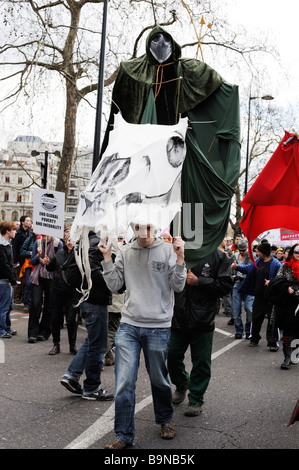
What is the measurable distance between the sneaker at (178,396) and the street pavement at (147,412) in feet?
0.18

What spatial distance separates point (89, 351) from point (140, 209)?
238cm

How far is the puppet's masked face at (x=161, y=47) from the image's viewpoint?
479 centimetres

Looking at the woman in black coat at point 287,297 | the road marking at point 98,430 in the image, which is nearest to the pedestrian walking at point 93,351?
the road marking at point 98,430

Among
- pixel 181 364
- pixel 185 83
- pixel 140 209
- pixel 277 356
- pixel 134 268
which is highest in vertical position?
pixel 185 83

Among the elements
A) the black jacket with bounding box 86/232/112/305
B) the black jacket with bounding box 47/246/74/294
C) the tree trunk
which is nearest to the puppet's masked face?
the black jacket with bounding box 86/232/112/305

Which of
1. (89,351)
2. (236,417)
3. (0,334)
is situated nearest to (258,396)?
(236,417)

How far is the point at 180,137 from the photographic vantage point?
4.45 metres

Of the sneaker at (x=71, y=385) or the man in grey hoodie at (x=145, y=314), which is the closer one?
A: the man in grey hoodie at (x=145, y=314)

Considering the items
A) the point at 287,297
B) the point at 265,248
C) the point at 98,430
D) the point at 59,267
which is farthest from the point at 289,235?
the point at 98,430

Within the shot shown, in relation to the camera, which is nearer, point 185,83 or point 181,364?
point 185,83

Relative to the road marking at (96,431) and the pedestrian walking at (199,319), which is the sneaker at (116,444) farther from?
the pedestrian walking at (199,319)

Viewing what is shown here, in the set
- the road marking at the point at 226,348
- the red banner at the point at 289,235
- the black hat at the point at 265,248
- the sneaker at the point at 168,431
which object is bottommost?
the road marking at the point at 226,348

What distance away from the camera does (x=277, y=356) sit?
887 cm

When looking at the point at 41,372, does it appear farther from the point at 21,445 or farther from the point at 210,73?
the point at 210,73
